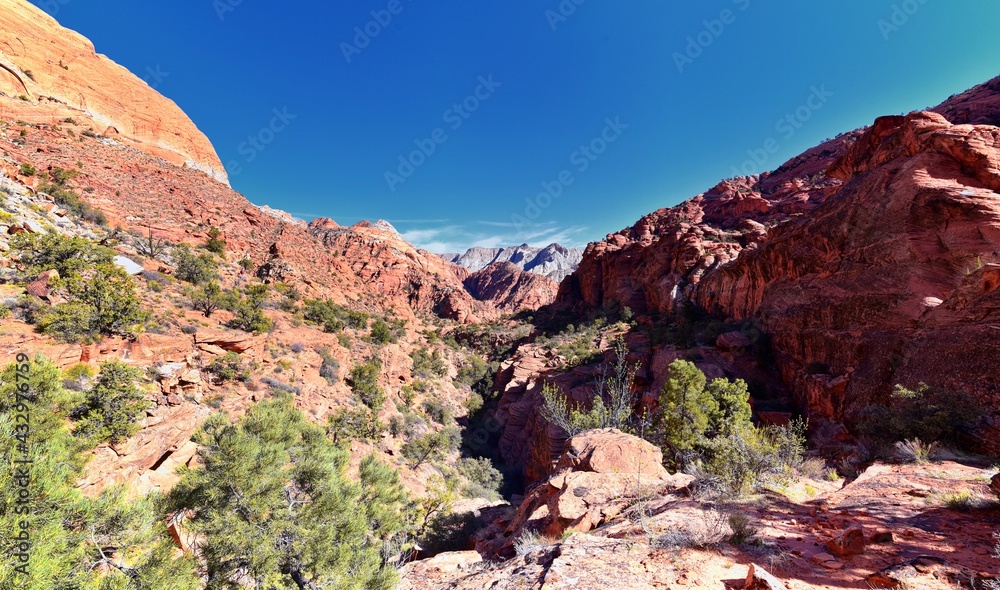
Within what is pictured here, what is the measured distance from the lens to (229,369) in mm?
12797

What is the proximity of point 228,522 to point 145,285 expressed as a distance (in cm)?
1614

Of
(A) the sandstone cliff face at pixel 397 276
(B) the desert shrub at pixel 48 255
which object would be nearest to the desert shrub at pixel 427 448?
(B) the desert shrub at pixel 48 255

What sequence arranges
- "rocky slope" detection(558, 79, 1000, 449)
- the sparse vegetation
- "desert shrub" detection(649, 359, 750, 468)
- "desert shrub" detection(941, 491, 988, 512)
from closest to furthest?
"desert shrub" detection(941, 491, 988, 512) < the sparse vegetation < "rocky slope" detection(558, 79, 1000, 449) < "desert shrub" detection(649, 359, 750, 468)

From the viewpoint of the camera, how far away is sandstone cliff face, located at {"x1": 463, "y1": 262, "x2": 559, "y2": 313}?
7604cm

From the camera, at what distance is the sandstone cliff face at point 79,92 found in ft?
90.3

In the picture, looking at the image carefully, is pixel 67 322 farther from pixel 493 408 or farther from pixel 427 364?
pixel 493 408

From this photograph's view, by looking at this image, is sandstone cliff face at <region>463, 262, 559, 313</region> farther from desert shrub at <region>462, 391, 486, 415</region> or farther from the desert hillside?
the desert hillside

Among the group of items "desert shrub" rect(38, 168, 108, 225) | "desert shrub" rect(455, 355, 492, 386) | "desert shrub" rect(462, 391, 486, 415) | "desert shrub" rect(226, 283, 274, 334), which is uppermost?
"desert shrub" rect(38, 168, 108, 225)

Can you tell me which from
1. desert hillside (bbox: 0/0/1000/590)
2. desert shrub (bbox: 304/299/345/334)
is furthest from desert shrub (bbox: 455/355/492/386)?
desert shrub (bbox: 304/299/345/334)

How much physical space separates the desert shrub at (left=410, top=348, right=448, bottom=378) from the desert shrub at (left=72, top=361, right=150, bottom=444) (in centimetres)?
1993

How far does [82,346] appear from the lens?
814 cm

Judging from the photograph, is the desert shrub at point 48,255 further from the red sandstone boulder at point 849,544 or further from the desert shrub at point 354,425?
the red sandstone boulder at point 849,544

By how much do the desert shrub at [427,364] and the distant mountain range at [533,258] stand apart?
281ft

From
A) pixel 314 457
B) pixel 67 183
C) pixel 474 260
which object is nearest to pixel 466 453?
pixel 314 457
